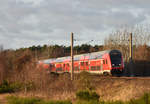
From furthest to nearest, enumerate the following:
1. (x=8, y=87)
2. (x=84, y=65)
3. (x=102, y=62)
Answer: (x=84, y=65)
(x=102, y=62)
(x=8, y=87)

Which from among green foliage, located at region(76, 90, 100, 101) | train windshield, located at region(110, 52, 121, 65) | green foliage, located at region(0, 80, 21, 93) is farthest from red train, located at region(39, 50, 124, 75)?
green foliage, located at region(76, 90, 100, 101)

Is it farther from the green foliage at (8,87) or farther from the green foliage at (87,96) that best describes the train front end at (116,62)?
the green foliage at (87,96)

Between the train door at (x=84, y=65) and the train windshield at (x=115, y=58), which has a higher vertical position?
the train windshield at (x=115, y=58)

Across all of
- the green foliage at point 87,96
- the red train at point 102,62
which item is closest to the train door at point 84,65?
the red train at point 102,62

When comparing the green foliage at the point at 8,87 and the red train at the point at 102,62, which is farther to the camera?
the red train at the point at 102,62

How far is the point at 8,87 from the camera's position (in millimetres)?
27750

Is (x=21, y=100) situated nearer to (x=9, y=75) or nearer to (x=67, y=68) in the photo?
(x=9, y=75)

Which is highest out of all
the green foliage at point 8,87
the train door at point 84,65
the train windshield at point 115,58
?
the train windshield at point 115,58

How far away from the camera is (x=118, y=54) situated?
30.4 m

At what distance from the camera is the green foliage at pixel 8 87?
2593cm

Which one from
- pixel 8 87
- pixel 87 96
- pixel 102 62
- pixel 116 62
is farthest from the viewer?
pixel 102 62

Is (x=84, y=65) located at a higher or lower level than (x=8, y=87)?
higher

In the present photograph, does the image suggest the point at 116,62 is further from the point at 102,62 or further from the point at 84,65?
the point at 84,65

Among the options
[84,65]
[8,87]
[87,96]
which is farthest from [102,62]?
[87,96]
